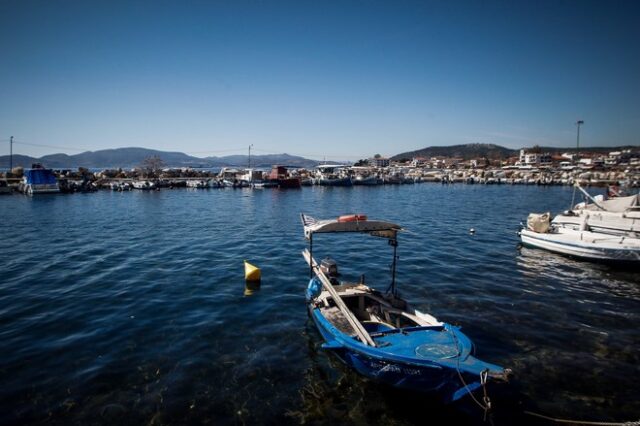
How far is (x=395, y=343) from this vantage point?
402 inches

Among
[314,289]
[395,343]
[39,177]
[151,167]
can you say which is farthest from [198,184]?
[395,343]

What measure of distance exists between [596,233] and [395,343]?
87.0 ft

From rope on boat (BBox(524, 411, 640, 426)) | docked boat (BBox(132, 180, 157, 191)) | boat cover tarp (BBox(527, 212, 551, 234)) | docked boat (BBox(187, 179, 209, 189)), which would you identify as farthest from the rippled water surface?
docked boat (BBox(187, 179, 209, 189))

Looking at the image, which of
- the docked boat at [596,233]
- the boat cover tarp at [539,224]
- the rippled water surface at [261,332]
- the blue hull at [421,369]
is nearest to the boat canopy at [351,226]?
the rippled water surface at [261,332]

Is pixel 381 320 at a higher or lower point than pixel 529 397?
higher

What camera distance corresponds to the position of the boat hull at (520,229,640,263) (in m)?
23.2

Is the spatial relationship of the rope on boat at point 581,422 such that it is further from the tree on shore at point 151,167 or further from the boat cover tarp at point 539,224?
the tree on shore at point 151,167

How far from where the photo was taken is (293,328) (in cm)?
1477

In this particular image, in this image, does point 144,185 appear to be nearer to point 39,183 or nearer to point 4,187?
point 39,183

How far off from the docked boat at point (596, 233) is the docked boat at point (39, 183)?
3645 inches

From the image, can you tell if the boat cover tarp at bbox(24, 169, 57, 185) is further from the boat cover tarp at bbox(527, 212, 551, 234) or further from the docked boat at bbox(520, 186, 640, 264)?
the boat cover tarp at bbox(527, 212, 551, 234)

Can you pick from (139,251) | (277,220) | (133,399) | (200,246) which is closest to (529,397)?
(133,399)

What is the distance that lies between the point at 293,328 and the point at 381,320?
400cm

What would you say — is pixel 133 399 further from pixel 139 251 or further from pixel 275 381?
pixel 139 251
